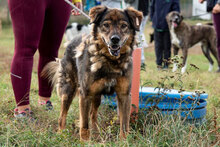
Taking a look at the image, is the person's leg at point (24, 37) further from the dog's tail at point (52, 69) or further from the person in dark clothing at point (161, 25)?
the person in dark clothing at point (161, 25)

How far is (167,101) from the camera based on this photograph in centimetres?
353

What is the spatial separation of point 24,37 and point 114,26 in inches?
40.0

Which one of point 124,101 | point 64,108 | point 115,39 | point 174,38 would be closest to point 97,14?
point 115,39

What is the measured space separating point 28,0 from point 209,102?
3049mm

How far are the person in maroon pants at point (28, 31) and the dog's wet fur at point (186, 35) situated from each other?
5.36m

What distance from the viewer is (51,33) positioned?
3643 mm

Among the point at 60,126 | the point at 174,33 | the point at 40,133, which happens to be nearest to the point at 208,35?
the point at 174,33

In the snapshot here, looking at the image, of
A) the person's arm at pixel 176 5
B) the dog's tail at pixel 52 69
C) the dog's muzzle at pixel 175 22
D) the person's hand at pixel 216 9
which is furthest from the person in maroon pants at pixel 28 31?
the dog's muzzle at pixel 175 22

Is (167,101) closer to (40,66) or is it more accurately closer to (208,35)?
(40,66)

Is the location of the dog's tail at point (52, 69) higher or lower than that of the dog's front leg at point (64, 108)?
higher

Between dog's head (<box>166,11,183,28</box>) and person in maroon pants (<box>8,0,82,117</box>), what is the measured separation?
5293 millimetres

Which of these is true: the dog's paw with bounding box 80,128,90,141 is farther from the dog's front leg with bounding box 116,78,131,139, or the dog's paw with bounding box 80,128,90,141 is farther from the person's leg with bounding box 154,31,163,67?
the person's leg with bounding box 154,31,163,67

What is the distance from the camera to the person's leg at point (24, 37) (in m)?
3.17

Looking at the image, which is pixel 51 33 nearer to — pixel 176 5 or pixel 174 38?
pixel 176 5
